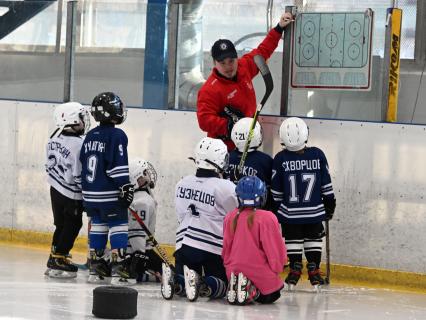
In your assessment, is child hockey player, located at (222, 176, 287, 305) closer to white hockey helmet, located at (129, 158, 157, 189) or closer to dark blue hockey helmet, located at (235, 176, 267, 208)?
dark blue hockey helmet, located at (235, 176, 267, 208)

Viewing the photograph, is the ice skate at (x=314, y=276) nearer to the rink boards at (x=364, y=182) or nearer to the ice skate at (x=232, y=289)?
the rink boards at (x=364, y=182)

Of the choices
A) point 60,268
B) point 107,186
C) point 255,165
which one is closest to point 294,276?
point 255,165

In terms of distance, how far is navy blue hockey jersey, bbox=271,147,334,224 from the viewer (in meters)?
7.60

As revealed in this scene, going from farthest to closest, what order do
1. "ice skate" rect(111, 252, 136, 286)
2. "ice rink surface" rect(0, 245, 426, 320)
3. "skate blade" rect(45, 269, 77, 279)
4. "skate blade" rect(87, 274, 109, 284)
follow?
"skate blade" rect(45, 269, 77, 279), "skate blade" rect(87, 274, 109, 284), "ice skate" rect(111, 252, 136, 286), "ice rink surface" rect(0, 245, 426, 320)

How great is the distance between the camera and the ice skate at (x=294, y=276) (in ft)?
25.0

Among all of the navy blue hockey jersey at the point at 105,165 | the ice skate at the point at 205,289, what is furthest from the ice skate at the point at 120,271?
the ice skate at the point at 205,289

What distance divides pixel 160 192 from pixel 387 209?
1762 mm

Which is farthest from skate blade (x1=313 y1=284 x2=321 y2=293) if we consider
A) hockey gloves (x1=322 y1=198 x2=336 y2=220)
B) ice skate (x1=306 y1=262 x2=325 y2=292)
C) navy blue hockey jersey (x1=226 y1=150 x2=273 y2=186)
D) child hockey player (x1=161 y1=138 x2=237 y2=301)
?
child hockey player (x1=161 y1=138 x2=237 y2=301)

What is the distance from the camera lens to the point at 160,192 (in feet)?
29.1

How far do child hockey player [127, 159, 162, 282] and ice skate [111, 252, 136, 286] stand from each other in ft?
0.30

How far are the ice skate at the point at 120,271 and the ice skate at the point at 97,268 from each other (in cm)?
9

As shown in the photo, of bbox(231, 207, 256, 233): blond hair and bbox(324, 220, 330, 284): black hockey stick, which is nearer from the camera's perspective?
bbox(231, 207, 256, 233): blond hair

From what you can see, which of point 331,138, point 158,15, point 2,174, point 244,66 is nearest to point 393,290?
point 331,138

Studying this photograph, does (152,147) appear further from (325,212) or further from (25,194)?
(325,212)
